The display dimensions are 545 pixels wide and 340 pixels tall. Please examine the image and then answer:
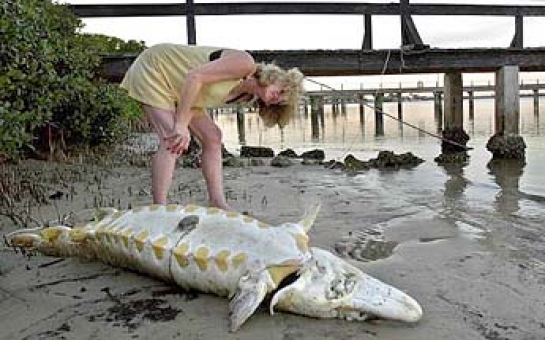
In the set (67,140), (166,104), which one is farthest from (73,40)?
(166,104)

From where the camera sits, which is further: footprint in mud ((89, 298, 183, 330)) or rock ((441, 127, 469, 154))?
rock ((441, 127, 469, 154))

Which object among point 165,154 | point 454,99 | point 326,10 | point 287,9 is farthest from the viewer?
point 454,99

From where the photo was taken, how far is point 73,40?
30.7 ft

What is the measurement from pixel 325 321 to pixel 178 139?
1.57 m

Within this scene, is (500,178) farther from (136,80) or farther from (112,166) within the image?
(136,80)

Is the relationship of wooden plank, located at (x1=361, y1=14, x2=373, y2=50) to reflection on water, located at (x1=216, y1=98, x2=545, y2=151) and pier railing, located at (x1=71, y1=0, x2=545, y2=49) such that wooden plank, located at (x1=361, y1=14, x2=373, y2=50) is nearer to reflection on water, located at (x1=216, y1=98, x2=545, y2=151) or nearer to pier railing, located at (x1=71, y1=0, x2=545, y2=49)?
pier railing, located at (x1=71, y1=0, x2=545, y2=49)

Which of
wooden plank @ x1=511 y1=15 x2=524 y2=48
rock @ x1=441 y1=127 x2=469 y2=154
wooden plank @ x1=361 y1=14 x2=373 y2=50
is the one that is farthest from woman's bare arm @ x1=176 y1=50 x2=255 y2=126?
rock @ x1=441 y1=127 x2=469 y2=154

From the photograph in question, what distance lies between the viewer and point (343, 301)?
2639mm

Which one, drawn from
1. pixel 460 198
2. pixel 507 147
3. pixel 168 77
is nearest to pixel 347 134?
pixel 507 147

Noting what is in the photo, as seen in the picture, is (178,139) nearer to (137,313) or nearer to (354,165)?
(137,313)

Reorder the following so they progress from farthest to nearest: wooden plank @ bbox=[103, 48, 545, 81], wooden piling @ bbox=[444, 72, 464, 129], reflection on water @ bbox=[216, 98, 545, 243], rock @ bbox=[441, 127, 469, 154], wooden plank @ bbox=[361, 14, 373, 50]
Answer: wooden piling @ bbox=[444, 72, 464, 129] < rock @ bbox=[441, 127, 469, 154] < wooden plank @ bbox=[103, 48, 545, 81] < wooden plank @ bbox=[361, 14, 373, 50] < reflection on water @ bbox=[216, 98, 545, 243]

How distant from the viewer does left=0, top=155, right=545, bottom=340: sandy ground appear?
101 inches

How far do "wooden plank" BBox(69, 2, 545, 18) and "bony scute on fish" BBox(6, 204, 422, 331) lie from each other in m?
8.02

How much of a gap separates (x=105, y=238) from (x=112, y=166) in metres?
5.72
